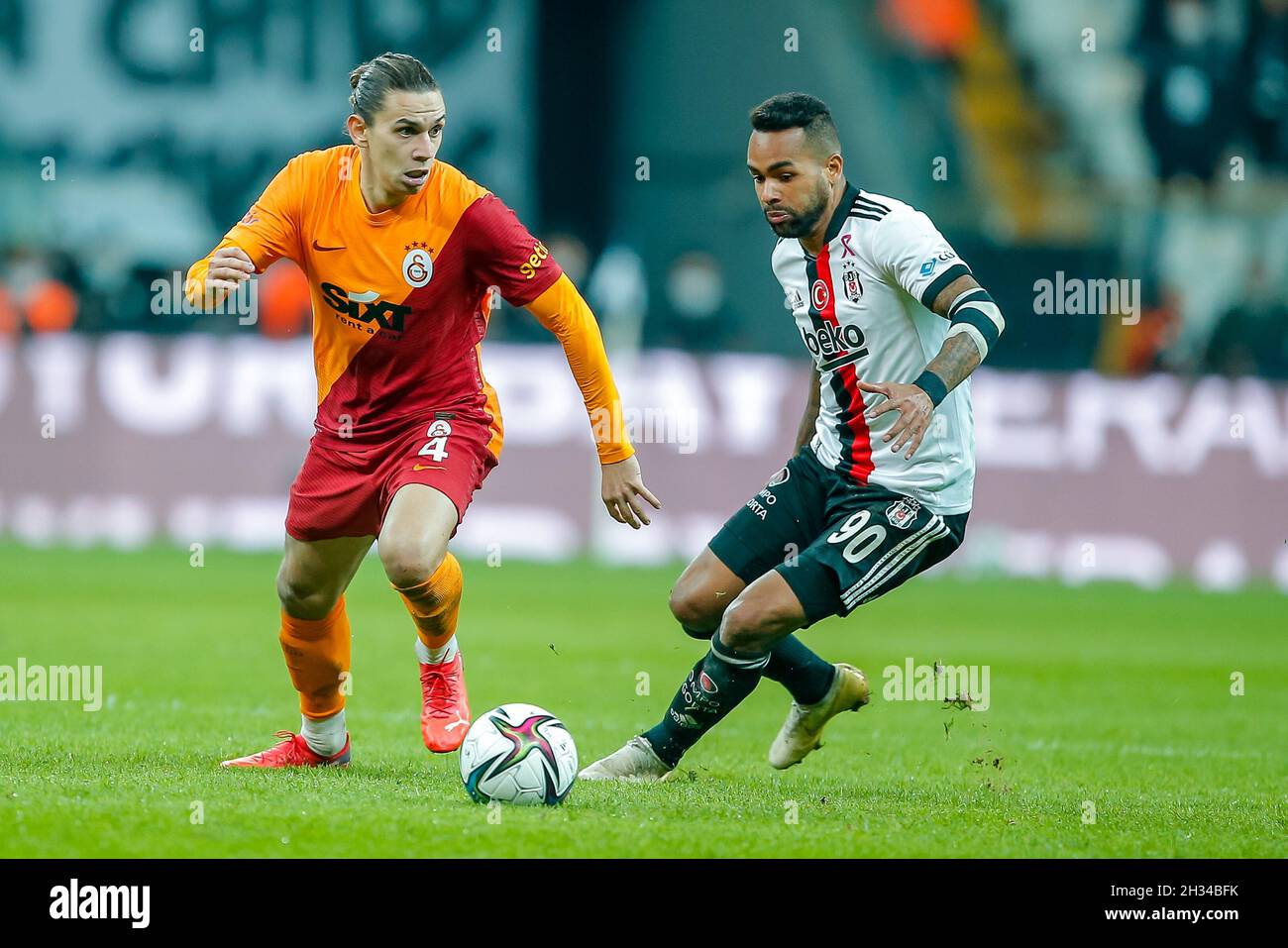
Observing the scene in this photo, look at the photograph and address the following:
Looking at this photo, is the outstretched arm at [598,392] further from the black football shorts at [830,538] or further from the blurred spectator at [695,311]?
the blurred spectator at [695,311]

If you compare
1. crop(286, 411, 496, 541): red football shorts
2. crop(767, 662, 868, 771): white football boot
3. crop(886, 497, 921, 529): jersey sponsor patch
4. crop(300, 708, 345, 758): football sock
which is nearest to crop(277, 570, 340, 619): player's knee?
crop(286, 411, 496, 541): red football shorts

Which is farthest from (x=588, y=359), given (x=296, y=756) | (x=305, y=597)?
(x=296, y=756)

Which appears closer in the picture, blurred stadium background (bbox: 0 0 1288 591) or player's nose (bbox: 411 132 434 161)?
player's nose (bbox: 411 132 434 161)

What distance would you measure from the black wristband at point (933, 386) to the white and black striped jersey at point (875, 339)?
72 centimetres

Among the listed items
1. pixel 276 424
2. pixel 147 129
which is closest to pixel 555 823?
pixel 276 424

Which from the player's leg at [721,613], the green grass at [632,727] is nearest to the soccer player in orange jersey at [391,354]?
the player's leg at [721,613]

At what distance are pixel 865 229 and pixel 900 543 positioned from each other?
3.91ft

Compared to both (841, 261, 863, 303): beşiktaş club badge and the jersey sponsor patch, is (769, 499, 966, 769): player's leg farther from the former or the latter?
(841, 261, 863, 303): beşiktaş club badge

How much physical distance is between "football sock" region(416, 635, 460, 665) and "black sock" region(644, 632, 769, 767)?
952 mm

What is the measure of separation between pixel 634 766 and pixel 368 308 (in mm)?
2019

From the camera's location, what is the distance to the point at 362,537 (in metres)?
6.75

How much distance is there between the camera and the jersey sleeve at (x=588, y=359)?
6.53 m

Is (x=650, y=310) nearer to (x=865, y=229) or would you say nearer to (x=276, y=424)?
(x=276, y=424)

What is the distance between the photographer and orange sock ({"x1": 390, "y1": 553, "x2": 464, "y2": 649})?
6.58 m
